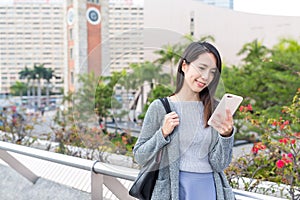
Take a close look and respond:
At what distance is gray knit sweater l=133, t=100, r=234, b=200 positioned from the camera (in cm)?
80

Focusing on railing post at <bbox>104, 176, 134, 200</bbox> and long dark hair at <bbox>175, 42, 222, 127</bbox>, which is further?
railing post at <bbox>104, 176, 134, 200</bbox>

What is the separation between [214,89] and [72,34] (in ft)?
38.5

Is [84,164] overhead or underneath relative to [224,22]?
underneath

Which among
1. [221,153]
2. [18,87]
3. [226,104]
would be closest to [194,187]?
[221,153]

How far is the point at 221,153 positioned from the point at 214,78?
0.15 m

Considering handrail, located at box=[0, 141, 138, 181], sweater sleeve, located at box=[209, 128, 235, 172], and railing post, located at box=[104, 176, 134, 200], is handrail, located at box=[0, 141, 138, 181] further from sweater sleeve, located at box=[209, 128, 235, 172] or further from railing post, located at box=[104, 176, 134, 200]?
sweater sleeve, located at box=[209, 128, 235, 172]

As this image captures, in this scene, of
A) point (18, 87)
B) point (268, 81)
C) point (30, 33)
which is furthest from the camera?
point (30, 33)

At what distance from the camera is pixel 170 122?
0.78 metres

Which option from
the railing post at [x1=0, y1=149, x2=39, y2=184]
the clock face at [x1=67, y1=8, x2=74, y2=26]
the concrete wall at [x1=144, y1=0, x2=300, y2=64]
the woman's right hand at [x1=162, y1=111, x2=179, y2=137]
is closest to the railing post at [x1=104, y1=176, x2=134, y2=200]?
the woman's right hand at [x1=162, y1=111, x2=179, y2=137]

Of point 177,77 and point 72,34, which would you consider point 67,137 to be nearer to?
point 177,77

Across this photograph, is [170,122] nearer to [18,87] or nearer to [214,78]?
[214,78]

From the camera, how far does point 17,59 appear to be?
13.4 meters

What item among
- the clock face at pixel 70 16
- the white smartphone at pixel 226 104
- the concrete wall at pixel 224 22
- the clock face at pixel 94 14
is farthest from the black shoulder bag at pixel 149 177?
the concrete wall at pixel 224 22

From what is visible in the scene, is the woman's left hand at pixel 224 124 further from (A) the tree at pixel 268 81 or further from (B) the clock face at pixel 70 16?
(B) the clock face at pixel 70 16
